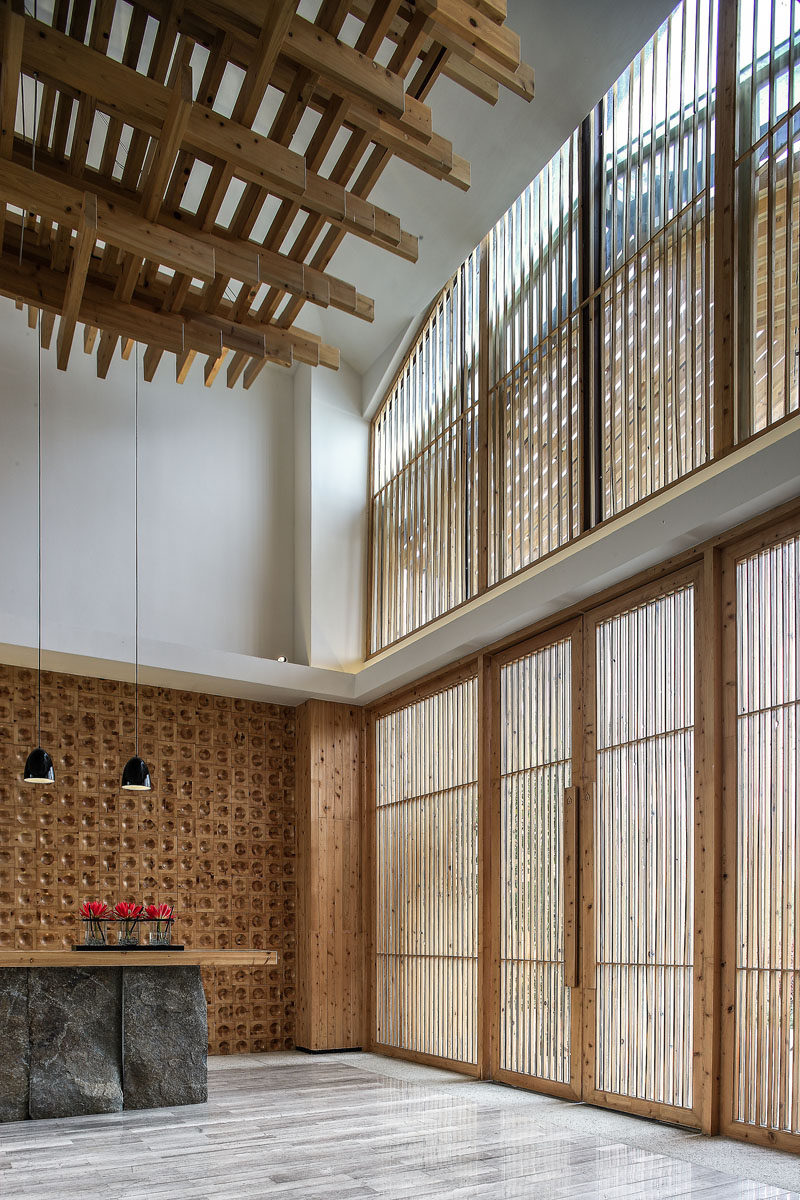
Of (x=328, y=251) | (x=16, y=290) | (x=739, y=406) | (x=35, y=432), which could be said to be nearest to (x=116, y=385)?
(x=35, y=432)

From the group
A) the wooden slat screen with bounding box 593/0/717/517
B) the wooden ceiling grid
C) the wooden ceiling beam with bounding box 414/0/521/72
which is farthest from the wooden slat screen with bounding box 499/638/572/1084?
the wooden ceiling beam with bounding box 414/0/521/72

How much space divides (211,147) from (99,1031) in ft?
15.5

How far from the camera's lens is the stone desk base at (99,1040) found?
5801 millimetres

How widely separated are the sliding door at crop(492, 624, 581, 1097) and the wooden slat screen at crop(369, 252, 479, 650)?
1.20 meters

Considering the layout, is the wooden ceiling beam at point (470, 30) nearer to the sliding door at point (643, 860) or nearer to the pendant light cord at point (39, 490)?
the sliding door at point (643, 860)

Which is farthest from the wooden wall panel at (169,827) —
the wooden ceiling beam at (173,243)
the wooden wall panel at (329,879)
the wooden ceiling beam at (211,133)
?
the wooden ceiling beam at (211,133)

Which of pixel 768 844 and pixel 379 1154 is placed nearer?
pixel 379 1154

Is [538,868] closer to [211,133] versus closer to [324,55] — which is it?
[211,133]

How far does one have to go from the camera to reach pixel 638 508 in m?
6.01

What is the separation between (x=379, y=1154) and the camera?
191 inches

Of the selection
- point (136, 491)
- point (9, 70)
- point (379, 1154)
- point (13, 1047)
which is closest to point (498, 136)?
point (9, 70)

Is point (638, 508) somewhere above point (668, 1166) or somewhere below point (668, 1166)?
above

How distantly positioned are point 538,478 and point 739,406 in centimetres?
194

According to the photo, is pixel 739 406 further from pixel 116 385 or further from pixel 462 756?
pixel 116 385
